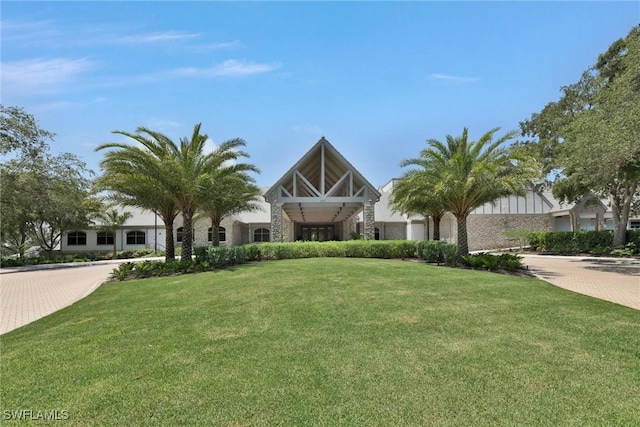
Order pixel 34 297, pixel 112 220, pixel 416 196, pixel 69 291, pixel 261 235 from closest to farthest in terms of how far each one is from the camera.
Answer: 1. pixel 34 297
2. pixel 69 291
3. pixel 416 196
4. pixel 112 220
5. pixel 261 235

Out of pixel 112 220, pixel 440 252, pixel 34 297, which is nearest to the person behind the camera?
pixel 34 297

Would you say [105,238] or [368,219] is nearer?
[368,219]

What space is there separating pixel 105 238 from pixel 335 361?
121ft

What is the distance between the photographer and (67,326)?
24.2 ft

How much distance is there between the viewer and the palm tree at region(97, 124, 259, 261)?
14.9 meters

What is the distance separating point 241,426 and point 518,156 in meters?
15.3

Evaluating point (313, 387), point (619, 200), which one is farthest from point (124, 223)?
point (619, 200)

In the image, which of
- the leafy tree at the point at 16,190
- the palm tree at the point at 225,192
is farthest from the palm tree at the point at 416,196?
the leafy tree at the point at 16,190

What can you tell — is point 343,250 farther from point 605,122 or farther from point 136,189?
point 605,122

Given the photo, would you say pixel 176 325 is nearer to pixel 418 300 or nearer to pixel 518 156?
pixel 418 300

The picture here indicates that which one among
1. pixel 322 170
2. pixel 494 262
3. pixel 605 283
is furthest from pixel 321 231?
pixel 605 283

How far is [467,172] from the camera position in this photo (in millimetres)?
16375

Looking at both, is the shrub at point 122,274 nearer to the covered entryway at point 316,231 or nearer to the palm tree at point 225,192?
the palm tree at point 225,192

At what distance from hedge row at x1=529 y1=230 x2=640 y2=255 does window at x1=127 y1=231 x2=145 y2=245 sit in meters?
35.4
